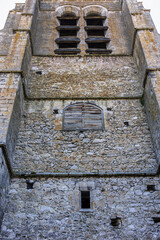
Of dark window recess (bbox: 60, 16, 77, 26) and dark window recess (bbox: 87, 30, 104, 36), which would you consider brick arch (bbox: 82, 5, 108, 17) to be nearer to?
dark window recess (bbox: 60, 16, 77, 26)

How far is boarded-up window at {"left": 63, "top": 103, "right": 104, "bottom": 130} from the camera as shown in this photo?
29.8 ft

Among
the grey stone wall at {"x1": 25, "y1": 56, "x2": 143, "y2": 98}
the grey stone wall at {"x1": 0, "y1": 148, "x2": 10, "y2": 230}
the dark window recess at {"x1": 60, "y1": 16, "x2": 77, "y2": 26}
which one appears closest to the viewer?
the grey stone wall at {"x1": 0, "y1": 148, "x2": 10, "y2": 230}

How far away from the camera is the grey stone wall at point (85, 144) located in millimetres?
7977

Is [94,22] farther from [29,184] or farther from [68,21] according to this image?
[29,184]

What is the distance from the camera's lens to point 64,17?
15383 mm

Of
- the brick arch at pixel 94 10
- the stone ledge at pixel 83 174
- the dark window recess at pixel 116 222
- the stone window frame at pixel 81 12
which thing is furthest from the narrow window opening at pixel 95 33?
the dark window recess at pixel 116 222

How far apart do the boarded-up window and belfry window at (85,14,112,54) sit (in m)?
4.02

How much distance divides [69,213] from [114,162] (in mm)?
1890

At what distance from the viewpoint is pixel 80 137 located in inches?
344

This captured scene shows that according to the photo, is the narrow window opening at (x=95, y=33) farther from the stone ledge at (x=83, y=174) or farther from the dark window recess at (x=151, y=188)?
the dark window recess at (x=151, y=188)

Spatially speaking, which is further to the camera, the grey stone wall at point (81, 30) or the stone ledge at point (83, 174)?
the grey stone wall at point (81, 30)

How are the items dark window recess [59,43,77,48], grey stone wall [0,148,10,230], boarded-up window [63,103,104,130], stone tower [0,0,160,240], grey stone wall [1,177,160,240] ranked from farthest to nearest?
dark window recess [59,43,77,48] → boarded-up window [63,103,104,130] → stone tower [0,0,160,240] → grey stone wall [0,148,10,230] → grey stone wall [1,177,160,240]

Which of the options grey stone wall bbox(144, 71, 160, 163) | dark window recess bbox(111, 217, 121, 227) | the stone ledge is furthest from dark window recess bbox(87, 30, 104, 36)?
dark window recess bbox(111, 217, 121, 227)

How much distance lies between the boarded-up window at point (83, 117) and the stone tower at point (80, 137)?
0.03 m
